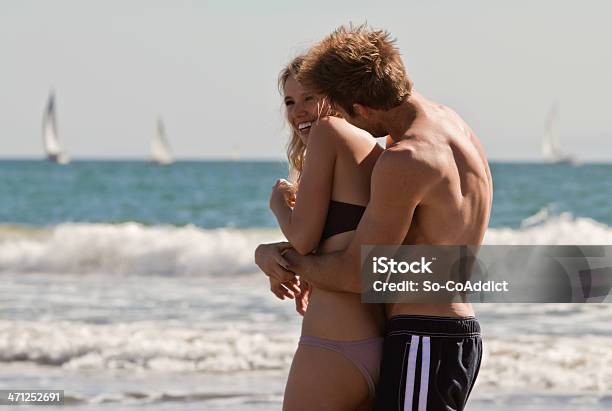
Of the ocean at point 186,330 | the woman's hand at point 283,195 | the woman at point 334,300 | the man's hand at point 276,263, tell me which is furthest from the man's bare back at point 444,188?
the ocean at point 186,330

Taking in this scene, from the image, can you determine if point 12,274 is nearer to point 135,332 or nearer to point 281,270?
point 135,332

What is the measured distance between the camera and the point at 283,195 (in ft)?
9.18

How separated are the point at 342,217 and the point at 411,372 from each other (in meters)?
0.43

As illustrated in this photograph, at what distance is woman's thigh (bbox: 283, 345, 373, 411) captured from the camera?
2570mm

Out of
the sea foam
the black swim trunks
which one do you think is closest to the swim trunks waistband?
the black swim trunks

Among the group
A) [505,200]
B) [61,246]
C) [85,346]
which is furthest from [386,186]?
[505,200]

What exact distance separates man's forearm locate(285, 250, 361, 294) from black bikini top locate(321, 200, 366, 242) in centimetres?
8

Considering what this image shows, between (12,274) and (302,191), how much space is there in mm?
10220

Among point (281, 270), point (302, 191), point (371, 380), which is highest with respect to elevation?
point (302, 191)

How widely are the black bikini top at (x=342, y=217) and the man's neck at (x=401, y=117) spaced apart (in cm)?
21

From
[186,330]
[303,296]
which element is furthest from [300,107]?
[186,330]

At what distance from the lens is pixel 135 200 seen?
90.1 ft

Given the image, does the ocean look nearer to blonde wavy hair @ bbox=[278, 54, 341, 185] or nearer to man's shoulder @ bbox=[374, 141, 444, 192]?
blonde wavy hair @ bbox=[278, 54, 341, 185]

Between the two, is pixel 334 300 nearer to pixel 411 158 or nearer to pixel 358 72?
pixel 411 158
